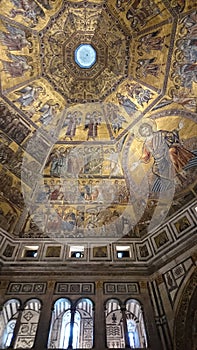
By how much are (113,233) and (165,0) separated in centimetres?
1060

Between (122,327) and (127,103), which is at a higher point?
(127,103)

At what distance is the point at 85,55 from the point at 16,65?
3884 millimetres

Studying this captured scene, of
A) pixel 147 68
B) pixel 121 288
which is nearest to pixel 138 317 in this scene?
pixel 121 288

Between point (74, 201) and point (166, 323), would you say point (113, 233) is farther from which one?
point (166, 323)

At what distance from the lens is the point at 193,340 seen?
23.8 ft

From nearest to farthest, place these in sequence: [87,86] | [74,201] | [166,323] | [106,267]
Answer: [166,323], [106,267], [74,201], [87,86]

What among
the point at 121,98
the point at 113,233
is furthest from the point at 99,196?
the point at 121,98

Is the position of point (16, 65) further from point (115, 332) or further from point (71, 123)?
point (115, 332)

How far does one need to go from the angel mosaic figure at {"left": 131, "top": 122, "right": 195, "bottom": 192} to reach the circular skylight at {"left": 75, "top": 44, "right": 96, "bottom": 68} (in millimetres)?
4640

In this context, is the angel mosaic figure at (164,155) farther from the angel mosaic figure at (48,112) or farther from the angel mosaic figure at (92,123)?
the angel mosaic figure at (48,112)

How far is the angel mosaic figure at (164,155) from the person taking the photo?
457 inches

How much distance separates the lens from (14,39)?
11414mm

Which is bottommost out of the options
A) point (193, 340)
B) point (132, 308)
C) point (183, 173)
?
point (193, 340)

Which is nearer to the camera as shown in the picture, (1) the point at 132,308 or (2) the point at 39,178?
(1) the point at 132,308
